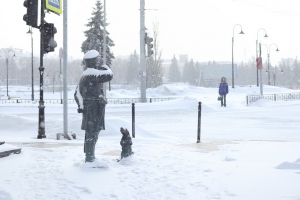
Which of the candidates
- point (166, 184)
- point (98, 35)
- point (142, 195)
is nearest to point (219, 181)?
point (166, 184)

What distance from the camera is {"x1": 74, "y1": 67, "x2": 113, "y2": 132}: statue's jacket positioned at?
6574 millimetres

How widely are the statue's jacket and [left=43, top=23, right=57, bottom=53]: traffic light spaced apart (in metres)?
4.68

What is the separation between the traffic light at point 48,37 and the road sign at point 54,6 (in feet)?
1.54

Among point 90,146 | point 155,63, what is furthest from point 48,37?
point 155,63

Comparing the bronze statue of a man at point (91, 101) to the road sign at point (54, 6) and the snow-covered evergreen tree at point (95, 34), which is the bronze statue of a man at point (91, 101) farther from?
the snow-covered evergreen tree at point (95, 34)

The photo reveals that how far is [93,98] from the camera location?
662 cm

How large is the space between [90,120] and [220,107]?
22.0 metres

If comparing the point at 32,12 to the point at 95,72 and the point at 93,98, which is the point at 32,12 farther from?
the point at 93,98

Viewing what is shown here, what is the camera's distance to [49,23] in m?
11.0

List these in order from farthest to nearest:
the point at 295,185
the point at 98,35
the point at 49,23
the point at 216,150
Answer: the point at 98,35, the point at 49,23, the point at 216,150, the point at 295,185

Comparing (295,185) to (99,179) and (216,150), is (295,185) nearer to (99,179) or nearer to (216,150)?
(99,179)

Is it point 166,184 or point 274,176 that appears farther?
point 274,176

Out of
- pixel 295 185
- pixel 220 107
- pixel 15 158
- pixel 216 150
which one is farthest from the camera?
pixel 220 107

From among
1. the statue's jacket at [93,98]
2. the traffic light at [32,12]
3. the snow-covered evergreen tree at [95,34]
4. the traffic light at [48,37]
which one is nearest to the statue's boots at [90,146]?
the statue's jacket at [93,98]
